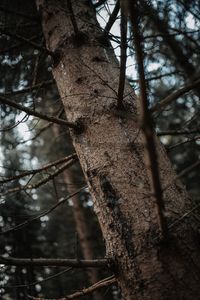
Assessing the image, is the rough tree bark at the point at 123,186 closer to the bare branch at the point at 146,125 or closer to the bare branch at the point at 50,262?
the bare branch at the point at 50,262

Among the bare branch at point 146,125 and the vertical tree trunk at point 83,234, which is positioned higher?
the vertical tree trunk at point 83,234

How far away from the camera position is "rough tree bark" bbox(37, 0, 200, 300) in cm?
145

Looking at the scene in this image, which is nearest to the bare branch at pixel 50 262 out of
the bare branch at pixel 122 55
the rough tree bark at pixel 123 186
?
the rough tree bark at pixel 123 186

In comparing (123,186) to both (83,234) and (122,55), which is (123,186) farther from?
(83,234)

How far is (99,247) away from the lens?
11.9 m

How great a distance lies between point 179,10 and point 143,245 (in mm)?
1834

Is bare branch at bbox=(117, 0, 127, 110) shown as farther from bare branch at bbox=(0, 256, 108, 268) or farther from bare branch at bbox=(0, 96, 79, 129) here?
bare branch at bbox=(0, 256, 108, 268)

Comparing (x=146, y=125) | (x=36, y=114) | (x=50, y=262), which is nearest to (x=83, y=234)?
(x=36, y=114)

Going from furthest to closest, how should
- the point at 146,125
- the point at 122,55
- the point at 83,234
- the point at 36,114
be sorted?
1. the point at 83,234
2. the point at 36,114
3. the point at 122,55
4. the point at 146,125

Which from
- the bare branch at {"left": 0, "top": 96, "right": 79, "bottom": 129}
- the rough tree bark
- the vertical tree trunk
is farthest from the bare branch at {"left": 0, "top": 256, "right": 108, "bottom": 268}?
the vertical tree trunk

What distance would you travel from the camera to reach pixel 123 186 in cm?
172

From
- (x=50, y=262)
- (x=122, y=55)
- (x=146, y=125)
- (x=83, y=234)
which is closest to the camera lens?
(x=146, y=125)

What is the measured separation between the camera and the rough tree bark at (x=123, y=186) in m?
1.45

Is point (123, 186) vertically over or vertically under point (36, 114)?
under
